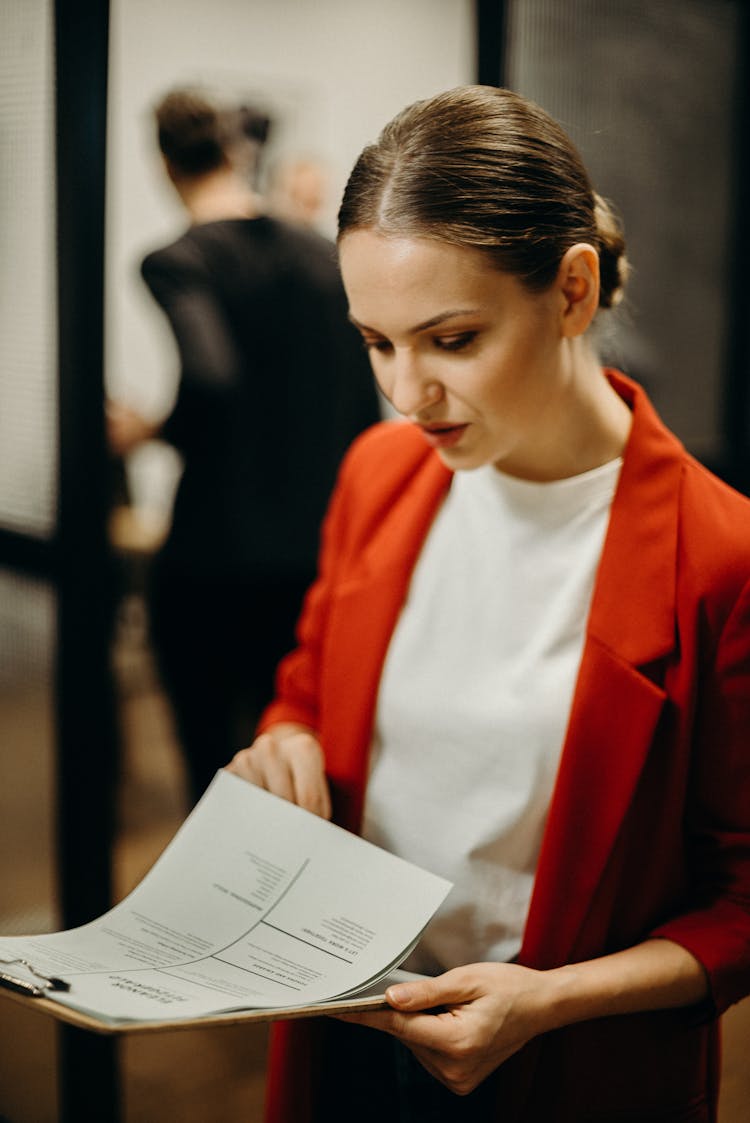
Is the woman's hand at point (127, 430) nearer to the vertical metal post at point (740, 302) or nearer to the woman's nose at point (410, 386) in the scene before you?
the vertical metal post at point (740, 302)

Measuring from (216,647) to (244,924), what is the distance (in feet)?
5.10

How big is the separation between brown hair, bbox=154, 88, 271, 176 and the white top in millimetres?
1386

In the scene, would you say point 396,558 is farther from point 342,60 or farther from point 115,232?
point 342,60

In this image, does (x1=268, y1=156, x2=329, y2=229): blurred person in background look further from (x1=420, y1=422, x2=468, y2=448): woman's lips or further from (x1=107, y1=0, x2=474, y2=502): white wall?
(x1=420, y1=422, x2=468, y2=448): woman's lips

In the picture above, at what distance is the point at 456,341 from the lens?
0.95 meters

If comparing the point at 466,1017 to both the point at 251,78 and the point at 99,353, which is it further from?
the point at 251,78

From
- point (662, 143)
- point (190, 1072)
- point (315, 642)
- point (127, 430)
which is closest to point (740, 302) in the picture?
point (662, 143)

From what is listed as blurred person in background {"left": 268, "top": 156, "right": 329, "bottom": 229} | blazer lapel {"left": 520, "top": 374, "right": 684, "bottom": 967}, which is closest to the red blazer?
blazer lapel {"left": 520, "top": 374, "right": 684, "bottom": 967}

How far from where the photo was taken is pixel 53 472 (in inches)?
68.5

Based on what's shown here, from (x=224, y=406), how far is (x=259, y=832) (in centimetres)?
145

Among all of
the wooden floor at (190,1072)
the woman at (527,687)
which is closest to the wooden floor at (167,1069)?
the wooden floor at (190,1072)

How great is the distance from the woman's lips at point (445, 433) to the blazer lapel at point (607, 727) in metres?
0.18

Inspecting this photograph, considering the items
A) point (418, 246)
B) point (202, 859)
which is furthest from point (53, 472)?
point (418, 246)

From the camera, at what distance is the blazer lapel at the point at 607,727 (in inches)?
39.3
